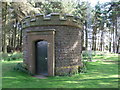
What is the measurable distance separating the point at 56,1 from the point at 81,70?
1935 cm

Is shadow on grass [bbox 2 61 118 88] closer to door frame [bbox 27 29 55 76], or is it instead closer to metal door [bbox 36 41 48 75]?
door frame [bbox 27 29 55 76]

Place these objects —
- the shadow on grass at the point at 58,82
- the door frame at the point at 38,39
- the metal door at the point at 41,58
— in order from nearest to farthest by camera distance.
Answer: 1. the shadow on grass at the point at 58,82
2. the door frame at the point at 38,39
3. the metal door at the point at 41,58

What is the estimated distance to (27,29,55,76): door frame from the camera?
24.4 feet

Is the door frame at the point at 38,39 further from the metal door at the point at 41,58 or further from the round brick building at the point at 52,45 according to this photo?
the metal door at the point at 41,58

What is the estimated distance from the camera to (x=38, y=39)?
7738 mm

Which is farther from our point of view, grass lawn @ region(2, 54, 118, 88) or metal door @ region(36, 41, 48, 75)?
metal door @ region(36, 41, 48, 75)

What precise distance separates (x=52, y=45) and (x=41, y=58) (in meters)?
1.42

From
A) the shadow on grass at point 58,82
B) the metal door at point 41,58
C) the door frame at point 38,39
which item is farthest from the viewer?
the metal door at point 41,58

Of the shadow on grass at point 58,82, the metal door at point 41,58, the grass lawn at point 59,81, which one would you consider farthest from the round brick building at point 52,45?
the shadow on grass at point 58,82

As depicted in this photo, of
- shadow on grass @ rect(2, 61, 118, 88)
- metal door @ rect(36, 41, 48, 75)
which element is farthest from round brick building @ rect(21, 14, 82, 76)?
shadow on grass @ rect(2, 61, 118, 88)

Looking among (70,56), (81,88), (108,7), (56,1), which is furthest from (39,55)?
(108,7)

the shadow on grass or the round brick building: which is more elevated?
the round brick building

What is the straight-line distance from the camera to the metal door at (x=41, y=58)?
804cm

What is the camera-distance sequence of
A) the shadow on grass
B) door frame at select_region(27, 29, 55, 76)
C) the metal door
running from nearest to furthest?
the shadow on grass, door frame at select_region(27, 29, 55, 76), the metal door
